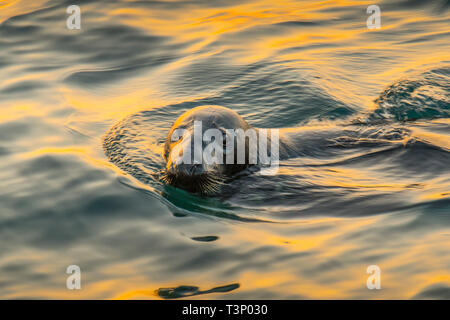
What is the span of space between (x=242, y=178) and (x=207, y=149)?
16.4 inches

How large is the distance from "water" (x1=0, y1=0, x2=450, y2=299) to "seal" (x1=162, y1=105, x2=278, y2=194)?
14 cm

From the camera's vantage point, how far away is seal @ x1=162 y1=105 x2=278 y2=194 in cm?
488

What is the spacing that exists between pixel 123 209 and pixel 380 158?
2.28m

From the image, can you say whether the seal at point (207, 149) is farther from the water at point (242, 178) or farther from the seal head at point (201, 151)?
the water at point (242, 178)

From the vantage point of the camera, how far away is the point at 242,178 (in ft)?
17.2

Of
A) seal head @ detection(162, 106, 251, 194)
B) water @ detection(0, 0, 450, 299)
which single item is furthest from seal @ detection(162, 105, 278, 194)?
water @ detection(0, 0, 450, 299)

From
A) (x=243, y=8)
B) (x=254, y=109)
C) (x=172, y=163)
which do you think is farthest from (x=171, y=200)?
(x=243, y=8)

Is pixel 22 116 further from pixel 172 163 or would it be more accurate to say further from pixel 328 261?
pixel 328 261

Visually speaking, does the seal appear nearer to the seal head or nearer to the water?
the seal head

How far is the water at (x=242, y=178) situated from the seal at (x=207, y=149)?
0.14m

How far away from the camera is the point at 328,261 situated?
398cm

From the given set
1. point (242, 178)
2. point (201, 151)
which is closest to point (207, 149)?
point (201, 151)

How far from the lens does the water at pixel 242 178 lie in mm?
3943

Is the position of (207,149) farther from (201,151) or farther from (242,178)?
(242,178)
